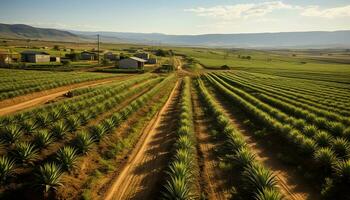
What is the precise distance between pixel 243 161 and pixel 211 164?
1.63 metres

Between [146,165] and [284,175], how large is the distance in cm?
657

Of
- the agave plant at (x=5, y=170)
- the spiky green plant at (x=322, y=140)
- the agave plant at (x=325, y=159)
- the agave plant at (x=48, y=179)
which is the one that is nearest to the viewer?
→ the agave plant at (x=48, y=179)

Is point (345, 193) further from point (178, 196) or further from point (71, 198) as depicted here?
point (71, 198)

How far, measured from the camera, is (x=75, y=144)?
41.9ft

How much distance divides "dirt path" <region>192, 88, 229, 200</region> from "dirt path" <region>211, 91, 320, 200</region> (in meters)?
2.42

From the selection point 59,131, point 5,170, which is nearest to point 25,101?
point 59,131

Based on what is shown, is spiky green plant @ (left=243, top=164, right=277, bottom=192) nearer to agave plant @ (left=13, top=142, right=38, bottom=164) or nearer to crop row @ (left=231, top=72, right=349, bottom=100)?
agave plant @ (left=13, top=142, right=38, bottom=164)

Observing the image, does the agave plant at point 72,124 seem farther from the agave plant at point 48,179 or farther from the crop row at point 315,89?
the crop row at point 315,89

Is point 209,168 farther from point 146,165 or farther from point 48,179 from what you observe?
point 48,179

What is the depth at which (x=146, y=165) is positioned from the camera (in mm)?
12125

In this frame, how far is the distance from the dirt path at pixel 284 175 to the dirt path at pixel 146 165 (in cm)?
518

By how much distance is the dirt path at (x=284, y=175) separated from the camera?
31.8ft

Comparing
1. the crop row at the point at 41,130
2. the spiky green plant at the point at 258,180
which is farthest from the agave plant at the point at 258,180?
the crop row at the point at 41,130

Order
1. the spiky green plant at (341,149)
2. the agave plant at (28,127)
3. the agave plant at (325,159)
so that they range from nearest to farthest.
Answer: the agave plant at (325,159) < the spiky green plant at (341,149) < the agave plant at (28,127)
